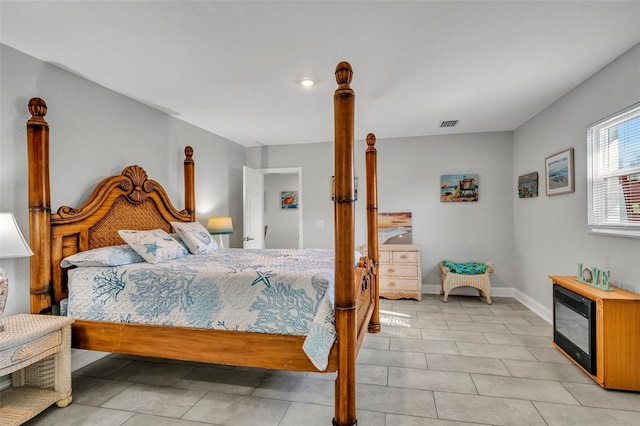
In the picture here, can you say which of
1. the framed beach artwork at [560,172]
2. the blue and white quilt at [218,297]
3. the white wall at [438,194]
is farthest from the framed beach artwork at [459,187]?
the blue and white quilt at [218,297]

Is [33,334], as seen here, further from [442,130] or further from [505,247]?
[505,247]

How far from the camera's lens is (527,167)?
4406 millimetres

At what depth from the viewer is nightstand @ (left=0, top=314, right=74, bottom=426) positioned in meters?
1.88

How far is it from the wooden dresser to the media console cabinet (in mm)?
2497

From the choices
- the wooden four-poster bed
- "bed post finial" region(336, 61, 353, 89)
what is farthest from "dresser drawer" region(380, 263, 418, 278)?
"bed post finial" region(336, 61, 353, 89)

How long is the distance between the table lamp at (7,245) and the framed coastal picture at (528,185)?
5.07 metres

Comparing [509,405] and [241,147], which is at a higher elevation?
[241,147]

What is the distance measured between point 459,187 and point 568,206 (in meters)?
1.78

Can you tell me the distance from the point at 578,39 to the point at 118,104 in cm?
390

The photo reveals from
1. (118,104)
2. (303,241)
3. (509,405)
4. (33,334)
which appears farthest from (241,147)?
(509,405)

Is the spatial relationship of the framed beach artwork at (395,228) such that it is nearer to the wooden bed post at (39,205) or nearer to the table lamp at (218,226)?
the table lamp at (218,226)

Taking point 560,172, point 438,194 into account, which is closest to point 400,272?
point 438,194

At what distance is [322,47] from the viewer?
2.34m

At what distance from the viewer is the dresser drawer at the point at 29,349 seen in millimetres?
1822
